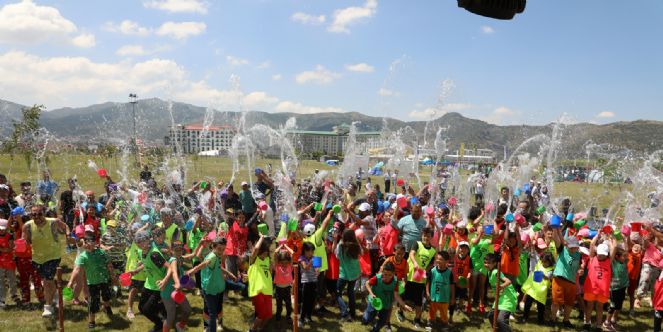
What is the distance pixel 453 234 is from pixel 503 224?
86cm

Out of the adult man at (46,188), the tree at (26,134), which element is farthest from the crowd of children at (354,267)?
the tree at (26,134)

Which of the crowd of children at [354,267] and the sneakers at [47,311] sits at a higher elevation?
the crowd of children at [354,267]

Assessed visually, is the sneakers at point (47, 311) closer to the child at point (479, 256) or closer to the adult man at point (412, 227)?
the adult man at point (412, 227)

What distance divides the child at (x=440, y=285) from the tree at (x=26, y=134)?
26378 millimetres

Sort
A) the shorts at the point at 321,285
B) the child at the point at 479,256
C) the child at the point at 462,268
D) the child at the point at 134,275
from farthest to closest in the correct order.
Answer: the shorts at the point at 321,285 < the child at the point at 479,256 < the child at the point at 462,268 < the child at the point at 134,275

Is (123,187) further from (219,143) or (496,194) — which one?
(219,143)

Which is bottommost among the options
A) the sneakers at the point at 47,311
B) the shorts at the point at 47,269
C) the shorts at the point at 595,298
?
the sneakers at the point at 47,311

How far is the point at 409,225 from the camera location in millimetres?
6910

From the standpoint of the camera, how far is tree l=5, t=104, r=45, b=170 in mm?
23906

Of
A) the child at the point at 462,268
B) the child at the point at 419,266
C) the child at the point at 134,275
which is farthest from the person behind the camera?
the child at the point at 462,268

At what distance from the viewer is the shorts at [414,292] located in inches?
242

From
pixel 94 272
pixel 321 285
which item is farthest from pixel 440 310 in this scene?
pixel 94 272

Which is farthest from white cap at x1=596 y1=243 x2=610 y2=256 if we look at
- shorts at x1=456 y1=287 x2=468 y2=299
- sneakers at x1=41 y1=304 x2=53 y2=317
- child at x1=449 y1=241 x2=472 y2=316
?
sneakers at x1=41 y1=304 x2=53 y2=317

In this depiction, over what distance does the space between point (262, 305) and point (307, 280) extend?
76cm
